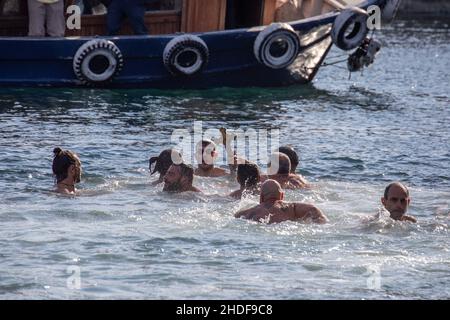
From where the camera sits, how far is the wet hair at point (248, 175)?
1555cm

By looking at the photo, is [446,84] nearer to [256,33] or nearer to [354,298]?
[256,33]

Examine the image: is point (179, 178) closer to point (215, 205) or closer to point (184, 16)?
point (215, 205)

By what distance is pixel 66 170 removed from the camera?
15.4m

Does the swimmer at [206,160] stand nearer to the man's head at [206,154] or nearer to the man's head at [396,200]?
the man's head at [206,154]

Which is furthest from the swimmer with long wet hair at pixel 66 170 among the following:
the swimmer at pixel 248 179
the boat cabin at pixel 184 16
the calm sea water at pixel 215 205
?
the boat cabin at pixel 184 16

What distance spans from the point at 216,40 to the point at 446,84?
245 inches

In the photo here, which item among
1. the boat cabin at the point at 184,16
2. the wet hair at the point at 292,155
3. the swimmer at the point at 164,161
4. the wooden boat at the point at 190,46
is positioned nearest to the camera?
the swimmer at the point at 164,161

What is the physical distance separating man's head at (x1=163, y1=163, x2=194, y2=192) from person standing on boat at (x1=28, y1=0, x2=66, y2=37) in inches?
307

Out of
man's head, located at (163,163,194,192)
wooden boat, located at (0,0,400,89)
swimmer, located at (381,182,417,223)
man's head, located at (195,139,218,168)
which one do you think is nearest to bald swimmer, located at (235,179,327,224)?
swimmer, located at (381,182,417,223)

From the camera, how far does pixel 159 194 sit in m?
15.7

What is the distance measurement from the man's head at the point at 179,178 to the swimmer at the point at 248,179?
54cm

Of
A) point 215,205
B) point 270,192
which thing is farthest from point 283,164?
point 270,192

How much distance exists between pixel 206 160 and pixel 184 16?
24.8 ft
